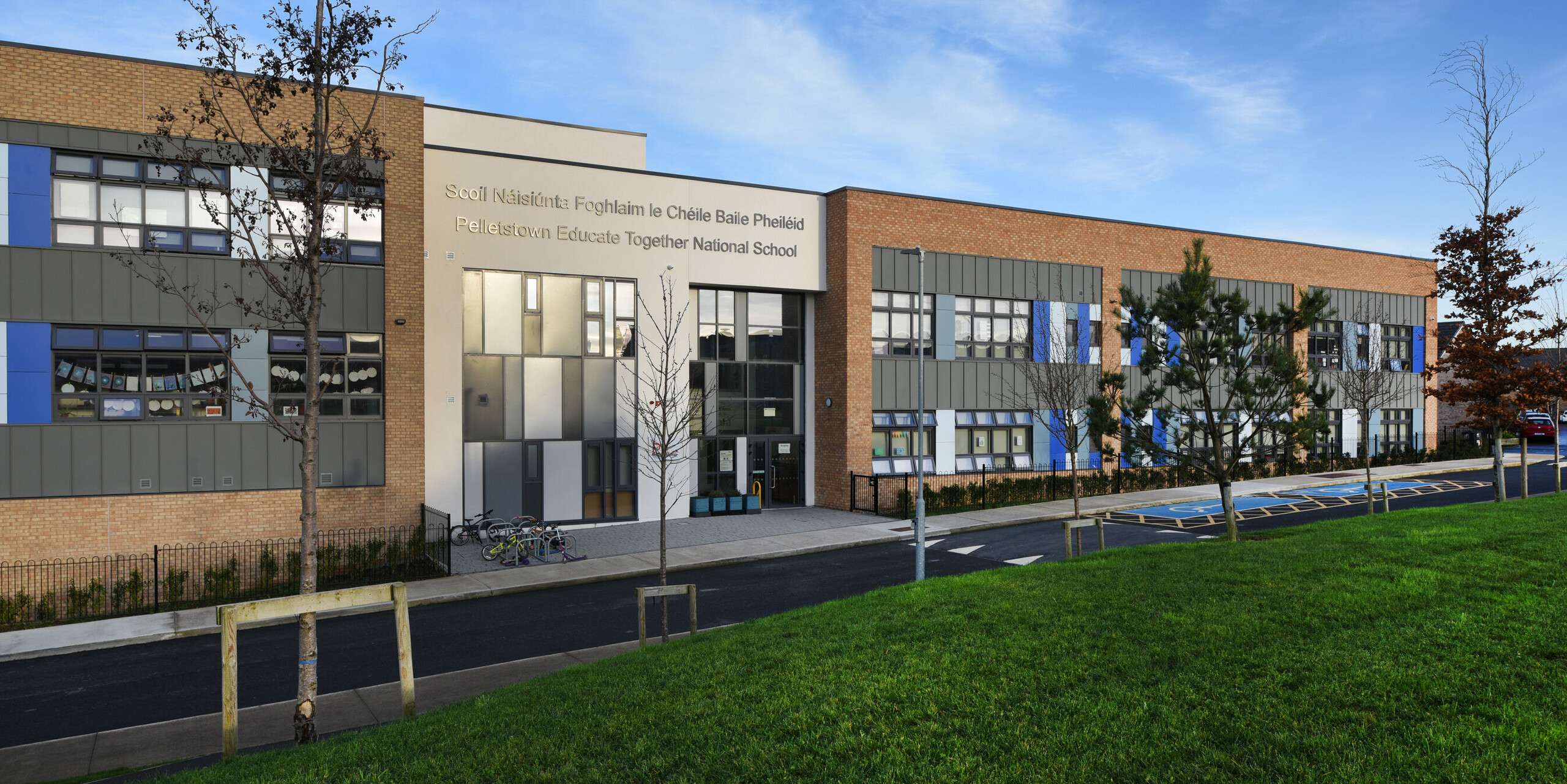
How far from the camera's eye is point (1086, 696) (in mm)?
6641

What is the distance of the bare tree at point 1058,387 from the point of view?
27219 mm

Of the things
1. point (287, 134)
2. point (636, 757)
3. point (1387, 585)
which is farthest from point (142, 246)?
point (1387, 585)

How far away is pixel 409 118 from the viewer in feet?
76.1

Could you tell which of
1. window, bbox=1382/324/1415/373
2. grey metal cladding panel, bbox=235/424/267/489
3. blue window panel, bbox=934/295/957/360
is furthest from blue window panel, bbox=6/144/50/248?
window, bbox=1382/324/1415/373

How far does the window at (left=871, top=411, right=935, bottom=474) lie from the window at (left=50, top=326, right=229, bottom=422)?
19.6m

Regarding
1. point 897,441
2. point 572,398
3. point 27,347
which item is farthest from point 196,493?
point 897,441

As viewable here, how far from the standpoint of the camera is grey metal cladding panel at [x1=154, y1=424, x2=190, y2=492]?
20.5 meters

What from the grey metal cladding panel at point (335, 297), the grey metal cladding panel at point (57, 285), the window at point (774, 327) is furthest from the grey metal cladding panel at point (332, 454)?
the window at point (774, 327)

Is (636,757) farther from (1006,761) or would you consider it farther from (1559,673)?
(1559,673)

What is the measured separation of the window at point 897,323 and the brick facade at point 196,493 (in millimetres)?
15050

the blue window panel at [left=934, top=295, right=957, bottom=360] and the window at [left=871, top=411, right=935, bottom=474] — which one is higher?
the blue window panel at [left=934, top=295, right=957, bottom=360]

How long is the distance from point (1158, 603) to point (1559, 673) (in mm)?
3448

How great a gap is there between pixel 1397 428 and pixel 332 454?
47979mm

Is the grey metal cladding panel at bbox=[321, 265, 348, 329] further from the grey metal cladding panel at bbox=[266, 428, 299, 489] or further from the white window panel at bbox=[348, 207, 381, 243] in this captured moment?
the grey metal cladding panel at bbox=[266, 428, 299, 489]
